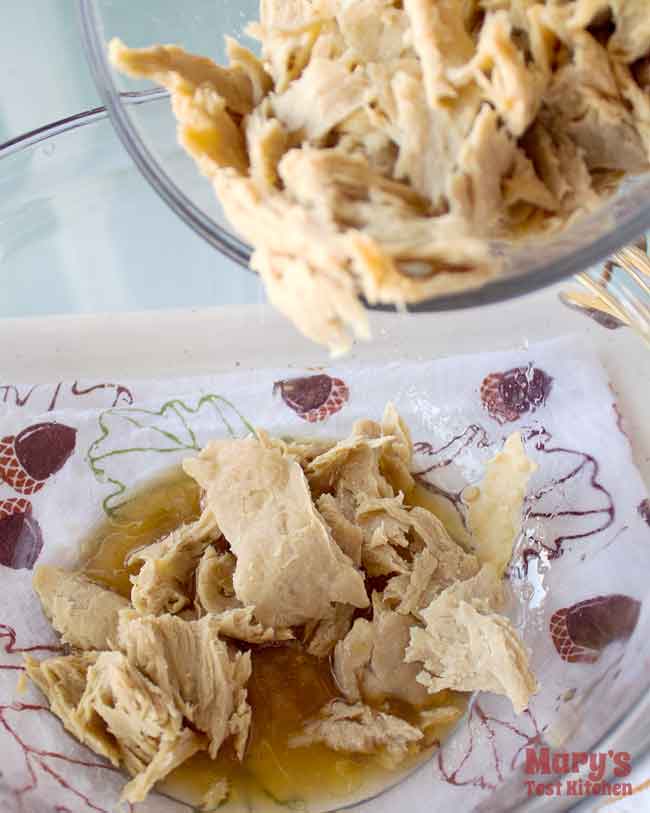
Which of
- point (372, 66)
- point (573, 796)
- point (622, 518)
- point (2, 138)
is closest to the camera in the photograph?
point (372, 66)

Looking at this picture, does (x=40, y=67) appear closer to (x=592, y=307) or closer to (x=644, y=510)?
(x=592, y=307)

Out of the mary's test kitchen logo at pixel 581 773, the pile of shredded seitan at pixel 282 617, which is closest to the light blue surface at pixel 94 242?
the pile of shredded seitan at pixel 282 617

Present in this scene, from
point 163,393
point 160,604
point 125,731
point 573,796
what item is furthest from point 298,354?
point 573,796

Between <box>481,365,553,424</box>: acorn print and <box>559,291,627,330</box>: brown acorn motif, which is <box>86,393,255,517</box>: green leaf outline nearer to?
<box>481,365,553,424</box>: acorn print

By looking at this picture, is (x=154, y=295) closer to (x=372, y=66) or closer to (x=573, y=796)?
(x=372, y=66)

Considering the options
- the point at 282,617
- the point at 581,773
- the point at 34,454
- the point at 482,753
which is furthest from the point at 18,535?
the point at 581,773

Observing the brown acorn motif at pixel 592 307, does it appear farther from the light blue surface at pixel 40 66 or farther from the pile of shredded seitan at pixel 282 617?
the light blue surface at pixel 40 66
